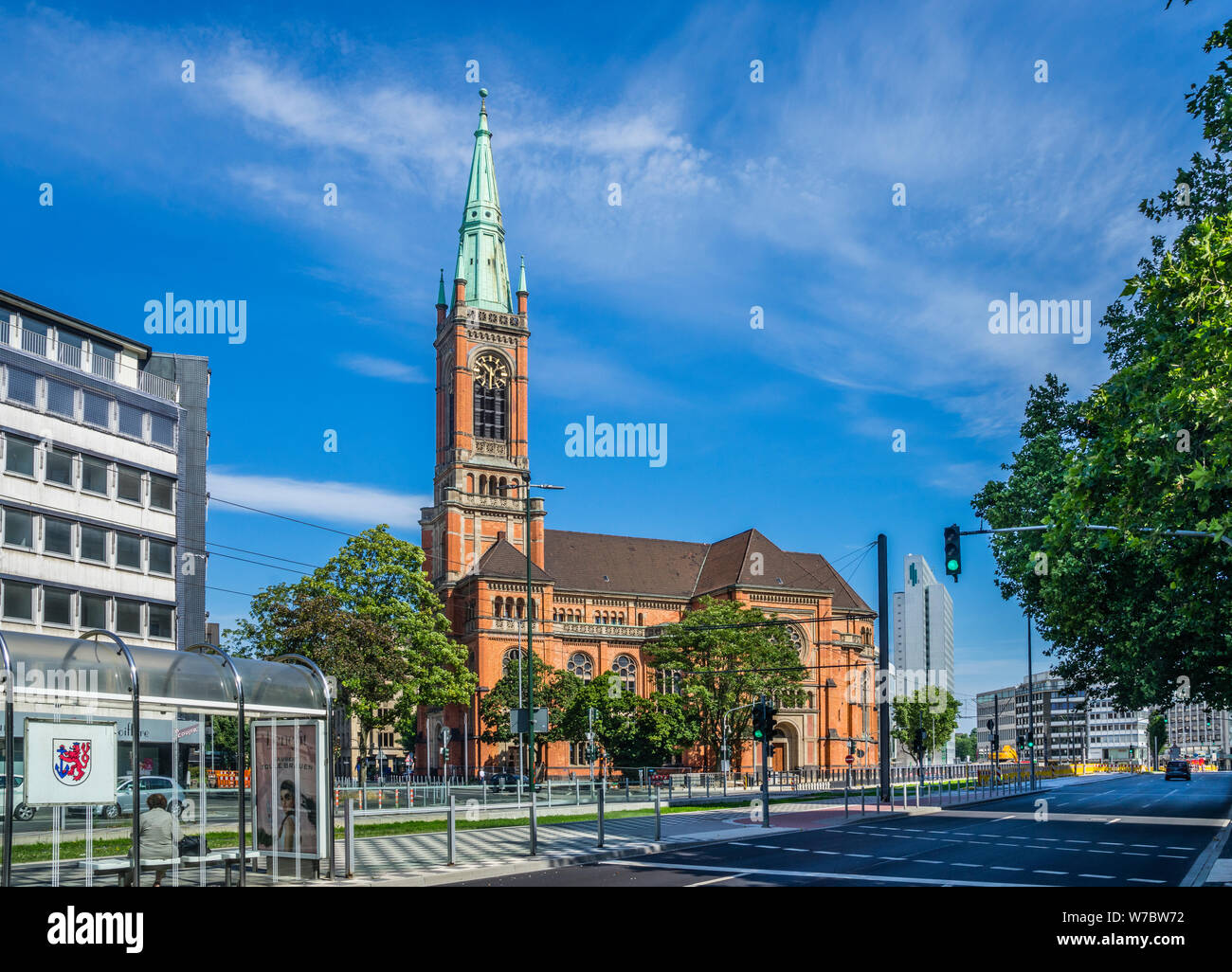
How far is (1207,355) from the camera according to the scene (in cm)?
1570

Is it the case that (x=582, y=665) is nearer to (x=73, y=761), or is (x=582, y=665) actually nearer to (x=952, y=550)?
(x=952, y=550)

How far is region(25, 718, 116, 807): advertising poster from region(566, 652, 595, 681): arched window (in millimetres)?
75487

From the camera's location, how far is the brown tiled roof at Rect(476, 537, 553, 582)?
81875 millimetres

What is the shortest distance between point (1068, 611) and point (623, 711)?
144 feet

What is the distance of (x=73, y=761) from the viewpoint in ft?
43.8

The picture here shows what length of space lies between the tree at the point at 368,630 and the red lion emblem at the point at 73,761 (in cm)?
2531

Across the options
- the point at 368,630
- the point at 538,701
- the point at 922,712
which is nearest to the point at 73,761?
the point at 368,630

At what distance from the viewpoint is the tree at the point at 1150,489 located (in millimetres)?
16547

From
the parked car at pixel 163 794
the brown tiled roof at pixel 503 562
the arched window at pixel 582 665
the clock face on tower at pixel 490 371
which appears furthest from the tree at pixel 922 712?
the parked car at pixel 163 794

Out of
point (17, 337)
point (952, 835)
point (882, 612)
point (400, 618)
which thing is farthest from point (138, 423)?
point (952, 835)

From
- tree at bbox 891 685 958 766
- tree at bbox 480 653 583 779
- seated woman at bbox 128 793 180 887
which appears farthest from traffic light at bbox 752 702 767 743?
tree at bbox 891 685 958 766

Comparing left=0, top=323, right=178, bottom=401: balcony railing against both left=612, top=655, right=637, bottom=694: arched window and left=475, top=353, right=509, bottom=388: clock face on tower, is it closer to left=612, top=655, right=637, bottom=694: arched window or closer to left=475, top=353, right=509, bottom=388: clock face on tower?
left=475, top=353, right=509, bottom=388: clock face on tower

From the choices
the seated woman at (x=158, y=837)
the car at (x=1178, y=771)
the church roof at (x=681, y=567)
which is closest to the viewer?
the seated woman at (x=158, y=837)

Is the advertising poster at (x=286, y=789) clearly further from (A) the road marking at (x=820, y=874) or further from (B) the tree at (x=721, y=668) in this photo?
(B) the tree at (x=721, y=668)
